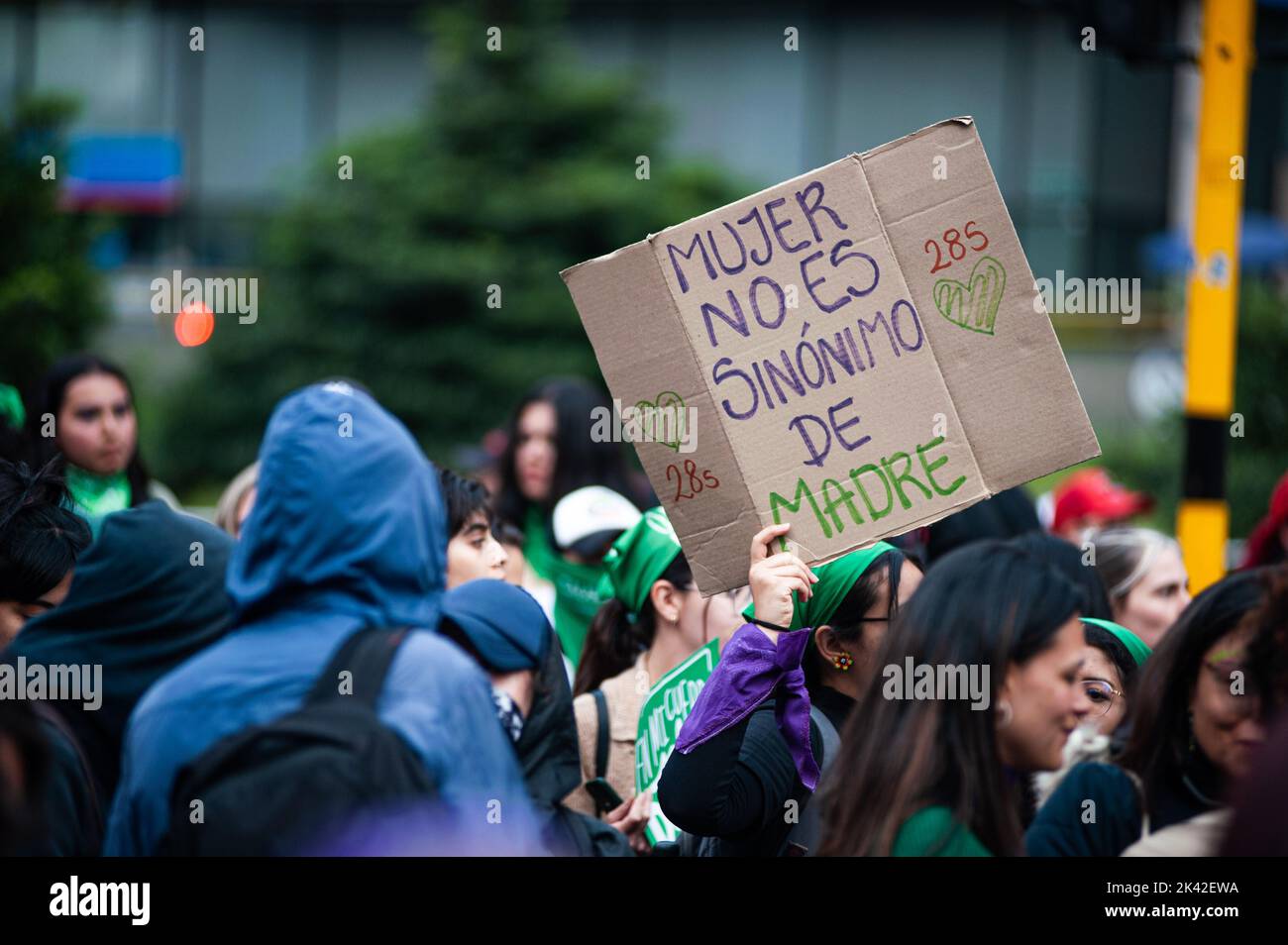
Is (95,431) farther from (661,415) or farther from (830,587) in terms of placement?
(830,587)

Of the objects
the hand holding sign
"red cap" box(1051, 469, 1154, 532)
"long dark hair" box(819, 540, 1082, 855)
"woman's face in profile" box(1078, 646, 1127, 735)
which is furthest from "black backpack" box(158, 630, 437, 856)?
"red cap" box(1051, 469, 1154, 532)

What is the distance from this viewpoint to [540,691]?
9.19 feet

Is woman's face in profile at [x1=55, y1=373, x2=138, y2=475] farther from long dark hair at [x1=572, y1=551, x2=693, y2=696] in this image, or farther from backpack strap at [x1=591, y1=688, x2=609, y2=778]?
backpack strap at [x1=591, y1=688, x2=609, y2=778]

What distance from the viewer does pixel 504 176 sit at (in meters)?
15.4

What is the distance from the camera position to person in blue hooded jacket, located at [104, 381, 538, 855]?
77.9 inches

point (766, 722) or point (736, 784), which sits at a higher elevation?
point (766, 722)

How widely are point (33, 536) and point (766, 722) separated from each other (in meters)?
1.75

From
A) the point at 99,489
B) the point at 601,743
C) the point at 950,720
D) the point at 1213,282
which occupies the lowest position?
the point at 601,743

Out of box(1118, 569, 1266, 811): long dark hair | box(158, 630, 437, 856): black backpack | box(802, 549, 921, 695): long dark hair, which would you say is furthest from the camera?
box(802, 549, 921, 695): long dark hair

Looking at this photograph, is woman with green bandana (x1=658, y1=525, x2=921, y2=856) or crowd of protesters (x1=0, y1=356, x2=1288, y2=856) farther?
woman with green bandana (x1=658, y1=525, x2=921, y2=856)

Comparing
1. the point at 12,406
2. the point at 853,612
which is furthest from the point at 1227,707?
the point at 12,406

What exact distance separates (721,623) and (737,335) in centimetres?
89
